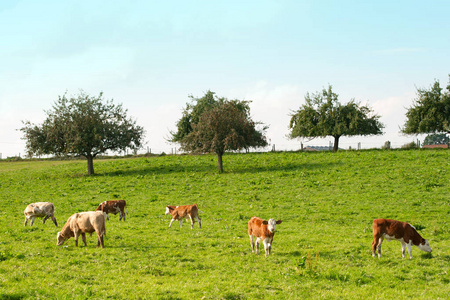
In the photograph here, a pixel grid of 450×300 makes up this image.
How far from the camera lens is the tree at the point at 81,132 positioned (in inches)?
1896

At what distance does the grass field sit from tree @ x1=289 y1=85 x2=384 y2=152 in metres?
20.8

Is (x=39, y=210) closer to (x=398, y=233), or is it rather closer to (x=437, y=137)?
(x=398, y=233)

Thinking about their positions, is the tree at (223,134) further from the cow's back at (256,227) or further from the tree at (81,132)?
the cow's back at (256,227)

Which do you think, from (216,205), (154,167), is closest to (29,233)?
(216,205)

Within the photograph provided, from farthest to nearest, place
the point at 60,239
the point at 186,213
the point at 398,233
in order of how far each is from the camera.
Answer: the point at 186,213 < the point at 60,239 < the point at 398,233

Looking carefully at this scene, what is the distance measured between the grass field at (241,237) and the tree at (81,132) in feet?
19.5

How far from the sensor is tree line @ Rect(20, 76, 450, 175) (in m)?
45.0

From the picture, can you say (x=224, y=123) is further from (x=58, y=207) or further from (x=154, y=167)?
(x=58, y=207)

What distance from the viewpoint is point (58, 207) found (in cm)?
3005

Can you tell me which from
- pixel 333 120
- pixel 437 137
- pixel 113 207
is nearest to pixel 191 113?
pixel 333 120

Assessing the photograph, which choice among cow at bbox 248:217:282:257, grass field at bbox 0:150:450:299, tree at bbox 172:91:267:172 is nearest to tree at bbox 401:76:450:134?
grass field at bbox 0:150:450:299

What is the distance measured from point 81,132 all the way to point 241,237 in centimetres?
3555

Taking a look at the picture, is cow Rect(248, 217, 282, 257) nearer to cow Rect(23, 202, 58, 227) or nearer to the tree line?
cow Rect(23, 202, 58, 227)

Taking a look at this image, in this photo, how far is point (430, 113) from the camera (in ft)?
207
